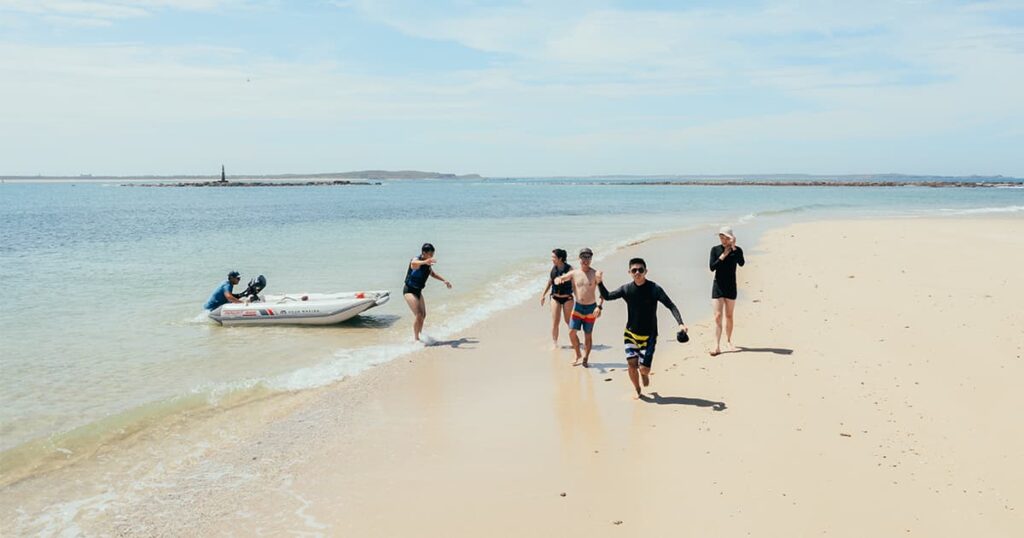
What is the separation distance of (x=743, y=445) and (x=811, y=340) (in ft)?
13.3

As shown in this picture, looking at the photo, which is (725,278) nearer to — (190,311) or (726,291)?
(726,291)

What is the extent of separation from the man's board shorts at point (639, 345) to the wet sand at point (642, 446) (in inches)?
20.9

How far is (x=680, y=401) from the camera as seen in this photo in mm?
7457

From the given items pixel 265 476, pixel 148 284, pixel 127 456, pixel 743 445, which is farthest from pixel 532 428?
pixel 148 284

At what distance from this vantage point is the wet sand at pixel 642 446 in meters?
5.05

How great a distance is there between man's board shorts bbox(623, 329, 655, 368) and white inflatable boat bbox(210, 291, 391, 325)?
6779 millimetres

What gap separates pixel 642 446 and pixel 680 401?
4.35 feet

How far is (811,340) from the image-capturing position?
9.55 metres

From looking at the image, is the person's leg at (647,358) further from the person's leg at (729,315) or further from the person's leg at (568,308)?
the person's leg at (568,308)

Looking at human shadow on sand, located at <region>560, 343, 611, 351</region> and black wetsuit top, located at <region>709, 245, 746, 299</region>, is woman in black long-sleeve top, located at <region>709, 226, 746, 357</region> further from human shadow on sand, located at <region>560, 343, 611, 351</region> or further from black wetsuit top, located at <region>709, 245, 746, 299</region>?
human shadow on sand, located at <region>560, 343, 611, 351</region>

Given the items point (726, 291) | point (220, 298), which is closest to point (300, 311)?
point (220, 298)

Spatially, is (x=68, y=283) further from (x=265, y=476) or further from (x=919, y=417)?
(x=919, y=417)

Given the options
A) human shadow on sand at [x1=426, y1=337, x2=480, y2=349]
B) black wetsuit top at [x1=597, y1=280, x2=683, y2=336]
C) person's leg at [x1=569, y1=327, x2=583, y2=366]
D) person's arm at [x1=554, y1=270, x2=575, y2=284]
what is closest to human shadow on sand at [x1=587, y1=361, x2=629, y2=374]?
person's leg at [x1=569, y1=327, x2=583, y2=366]

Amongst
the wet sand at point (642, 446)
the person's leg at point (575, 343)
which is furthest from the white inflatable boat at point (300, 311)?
the person's leg at point (575, 343)
